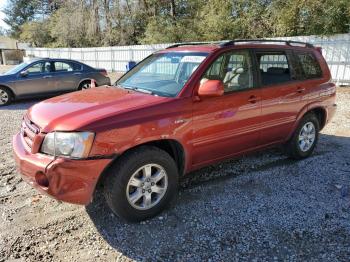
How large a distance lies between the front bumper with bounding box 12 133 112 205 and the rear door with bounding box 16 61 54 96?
8.12m

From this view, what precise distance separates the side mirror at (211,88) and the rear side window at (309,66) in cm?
215

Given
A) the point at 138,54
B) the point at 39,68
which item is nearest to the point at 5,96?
the point at 39,68

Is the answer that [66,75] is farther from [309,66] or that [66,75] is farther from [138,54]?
[138,54]

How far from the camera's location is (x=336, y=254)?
3027 millimetres

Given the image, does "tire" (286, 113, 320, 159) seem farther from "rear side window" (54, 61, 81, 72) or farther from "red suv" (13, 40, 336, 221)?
"rear side window" (54, 61, 81, 72)

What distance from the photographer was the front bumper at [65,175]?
293cm

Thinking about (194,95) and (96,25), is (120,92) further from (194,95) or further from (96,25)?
(96,25)

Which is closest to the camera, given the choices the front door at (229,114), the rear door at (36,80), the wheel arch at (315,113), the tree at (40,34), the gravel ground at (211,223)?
the gravel ground at (211,223)

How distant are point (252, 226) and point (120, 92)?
2098mm

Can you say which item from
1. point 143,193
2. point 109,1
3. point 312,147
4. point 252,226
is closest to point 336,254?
point 252,226

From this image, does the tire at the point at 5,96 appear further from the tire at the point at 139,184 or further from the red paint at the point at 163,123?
the tire at the point at 139,184

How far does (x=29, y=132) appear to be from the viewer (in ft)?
11.1

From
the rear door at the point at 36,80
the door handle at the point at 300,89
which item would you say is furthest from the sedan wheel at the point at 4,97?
the door handle at the point at 300,89

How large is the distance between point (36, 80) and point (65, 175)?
856 centimetres
